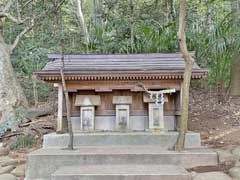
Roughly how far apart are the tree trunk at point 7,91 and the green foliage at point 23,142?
1099 mm

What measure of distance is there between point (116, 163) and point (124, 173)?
67 cm

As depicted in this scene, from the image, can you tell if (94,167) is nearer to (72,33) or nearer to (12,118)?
(12,118)

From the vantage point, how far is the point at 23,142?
6496mm

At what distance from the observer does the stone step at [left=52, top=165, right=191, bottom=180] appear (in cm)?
410

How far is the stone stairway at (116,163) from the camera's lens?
13.6 ft

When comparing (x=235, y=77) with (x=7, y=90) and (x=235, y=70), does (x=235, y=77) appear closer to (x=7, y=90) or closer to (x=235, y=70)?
(x=235, y=70)

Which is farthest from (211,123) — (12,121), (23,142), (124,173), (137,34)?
(12,121)

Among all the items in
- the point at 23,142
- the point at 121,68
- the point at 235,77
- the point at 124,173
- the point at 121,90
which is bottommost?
the point at 23,142

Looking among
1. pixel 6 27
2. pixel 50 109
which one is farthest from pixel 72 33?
pixel 50 109

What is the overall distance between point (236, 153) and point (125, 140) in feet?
6.72

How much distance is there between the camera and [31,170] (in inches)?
188

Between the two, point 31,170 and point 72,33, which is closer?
point 31,170

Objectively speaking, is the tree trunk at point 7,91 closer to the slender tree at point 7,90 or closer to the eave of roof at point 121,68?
the slender tree at point 7,90

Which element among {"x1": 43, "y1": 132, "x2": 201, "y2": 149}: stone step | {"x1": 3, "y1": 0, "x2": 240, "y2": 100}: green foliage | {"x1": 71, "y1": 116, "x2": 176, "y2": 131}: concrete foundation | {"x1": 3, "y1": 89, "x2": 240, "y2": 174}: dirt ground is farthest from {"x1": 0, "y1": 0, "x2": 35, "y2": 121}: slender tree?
{"x1": 43, "y1": 132, "x2": 201, "y2": 149}: stone step
